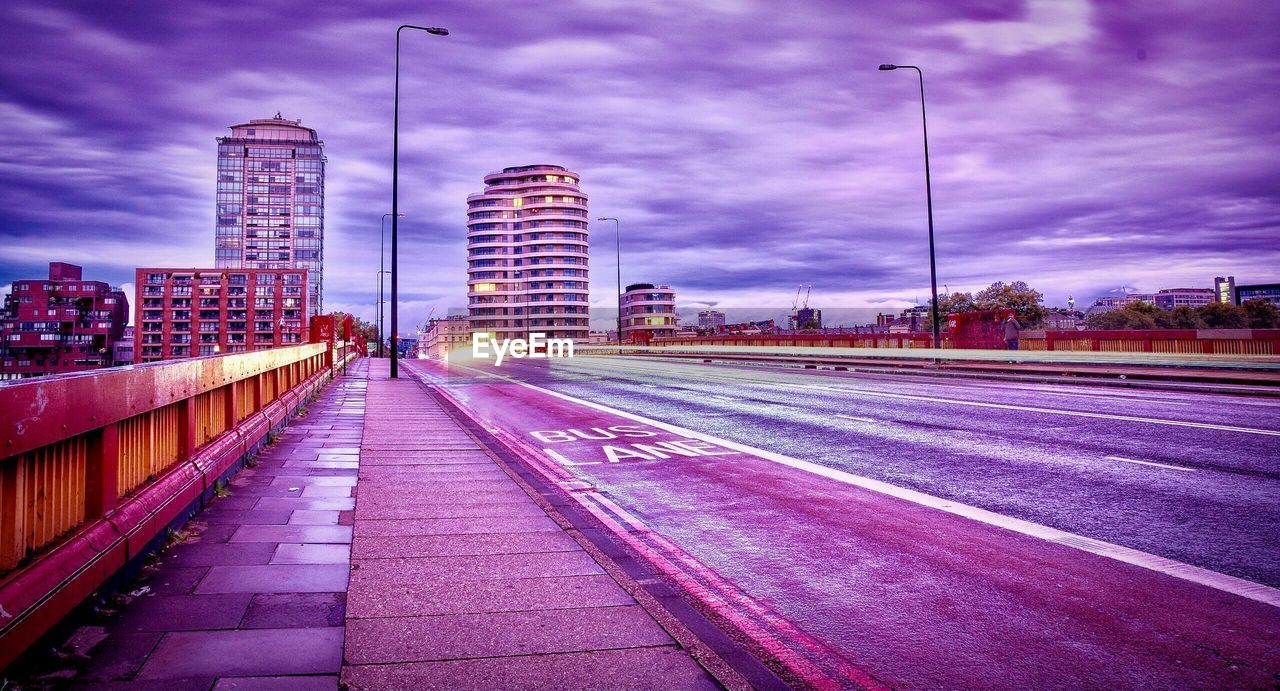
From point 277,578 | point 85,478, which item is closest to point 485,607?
point 277,578

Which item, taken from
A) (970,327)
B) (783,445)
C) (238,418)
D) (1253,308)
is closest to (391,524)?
(238,418)

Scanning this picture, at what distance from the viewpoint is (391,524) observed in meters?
5.97

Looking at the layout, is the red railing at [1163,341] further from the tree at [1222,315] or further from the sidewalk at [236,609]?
the tree at [1222,315]

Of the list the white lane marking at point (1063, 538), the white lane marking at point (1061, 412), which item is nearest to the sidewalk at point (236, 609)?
the white lane marking at point (1063, 538)

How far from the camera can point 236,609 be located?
4016mm

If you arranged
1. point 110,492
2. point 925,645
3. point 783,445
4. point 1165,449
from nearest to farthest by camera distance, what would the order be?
point 925,645 < point 110,492 < point 1165,449 < point 783,445

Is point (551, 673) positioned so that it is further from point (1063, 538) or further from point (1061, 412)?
point (1061, 412)

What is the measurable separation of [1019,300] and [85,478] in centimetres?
9862

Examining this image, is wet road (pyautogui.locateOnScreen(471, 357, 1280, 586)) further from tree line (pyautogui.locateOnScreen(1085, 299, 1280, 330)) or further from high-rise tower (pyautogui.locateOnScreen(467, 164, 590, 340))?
high-rise tower (pyautogui.locateOnScreen(467, 164, 590, 340))

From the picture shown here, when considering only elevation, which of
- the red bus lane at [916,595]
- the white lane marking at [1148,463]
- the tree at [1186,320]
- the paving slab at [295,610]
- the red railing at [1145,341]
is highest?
the tree at [1186,320]

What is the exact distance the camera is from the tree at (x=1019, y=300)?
85062mm

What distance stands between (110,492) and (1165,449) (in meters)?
11.0

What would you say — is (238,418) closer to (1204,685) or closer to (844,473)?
(844,473)

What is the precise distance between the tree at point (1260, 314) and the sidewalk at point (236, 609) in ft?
344
